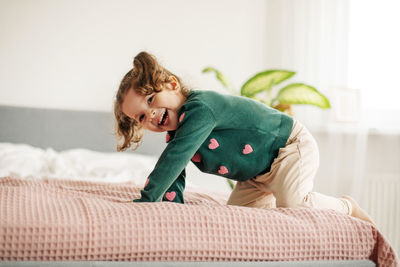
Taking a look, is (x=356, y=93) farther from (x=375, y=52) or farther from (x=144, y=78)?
(x=144, y=78)

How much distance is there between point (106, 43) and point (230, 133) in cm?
185

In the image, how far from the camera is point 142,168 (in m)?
2.29

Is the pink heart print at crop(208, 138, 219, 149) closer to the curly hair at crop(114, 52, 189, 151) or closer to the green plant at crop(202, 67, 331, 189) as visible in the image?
the curly hair at crop(114, 52, 189, 151)

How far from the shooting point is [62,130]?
2.74 m

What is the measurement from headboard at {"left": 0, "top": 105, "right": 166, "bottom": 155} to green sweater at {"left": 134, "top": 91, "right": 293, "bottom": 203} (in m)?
1.42

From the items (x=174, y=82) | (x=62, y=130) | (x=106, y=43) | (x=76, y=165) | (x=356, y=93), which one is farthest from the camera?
(x=106, y=43)

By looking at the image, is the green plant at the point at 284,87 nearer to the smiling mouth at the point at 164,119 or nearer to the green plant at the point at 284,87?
the green plant at the point at 284,87

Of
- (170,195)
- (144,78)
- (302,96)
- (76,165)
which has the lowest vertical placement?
(76,165)

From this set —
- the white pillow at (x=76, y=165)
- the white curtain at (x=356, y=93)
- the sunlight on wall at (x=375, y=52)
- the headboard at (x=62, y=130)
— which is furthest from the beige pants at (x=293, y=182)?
the sunlight on wall at (x=375, y=52)

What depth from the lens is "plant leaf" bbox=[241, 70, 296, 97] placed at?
7.71 feet

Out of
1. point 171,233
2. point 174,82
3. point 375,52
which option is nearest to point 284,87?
point 375,52

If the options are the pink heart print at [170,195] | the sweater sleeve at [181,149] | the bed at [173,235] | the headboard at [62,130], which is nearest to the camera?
the bed at [173,235]

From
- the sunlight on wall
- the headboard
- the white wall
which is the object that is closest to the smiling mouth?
the white wall

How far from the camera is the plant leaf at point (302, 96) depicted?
2.26 meters
